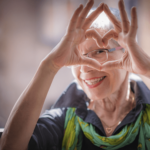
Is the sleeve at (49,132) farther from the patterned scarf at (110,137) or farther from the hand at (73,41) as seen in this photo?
the hand at (73,41)

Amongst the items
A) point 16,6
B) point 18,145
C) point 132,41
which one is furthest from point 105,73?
point 16,6

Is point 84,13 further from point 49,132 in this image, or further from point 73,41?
point 49,132

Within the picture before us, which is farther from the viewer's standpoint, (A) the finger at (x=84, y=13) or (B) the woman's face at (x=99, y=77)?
(B) the woman's face at (x=99, y=77)

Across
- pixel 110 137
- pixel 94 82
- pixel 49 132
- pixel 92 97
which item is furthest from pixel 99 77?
pixel 49 132

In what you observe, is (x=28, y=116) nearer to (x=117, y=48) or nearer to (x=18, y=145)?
(x=18, y=145)

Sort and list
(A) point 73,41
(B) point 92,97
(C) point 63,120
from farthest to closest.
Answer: (C) point 63,120
(B) point 92,97
(A) point 73,41

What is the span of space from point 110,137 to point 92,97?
0.30 metres

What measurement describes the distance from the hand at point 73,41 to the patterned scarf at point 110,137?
53 centimetres

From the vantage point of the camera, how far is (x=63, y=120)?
1.16 m

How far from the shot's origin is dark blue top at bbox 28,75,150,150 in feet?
3.17

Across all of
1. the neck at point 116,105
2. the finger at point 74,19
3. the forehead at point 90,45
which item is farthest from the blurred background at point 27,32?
the neck at point 116,105

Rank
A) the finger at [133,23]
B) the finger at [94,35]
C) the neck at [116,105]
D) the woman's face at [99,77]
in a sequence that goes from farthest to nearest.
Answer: the neck at [116,105]
the woman's face at [99,77]
the finger at [94,35]
the finger at [133,23]

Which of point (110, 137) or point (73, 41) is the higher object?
point (73, 41)

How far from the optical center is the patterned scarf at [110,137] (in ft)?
3.09
